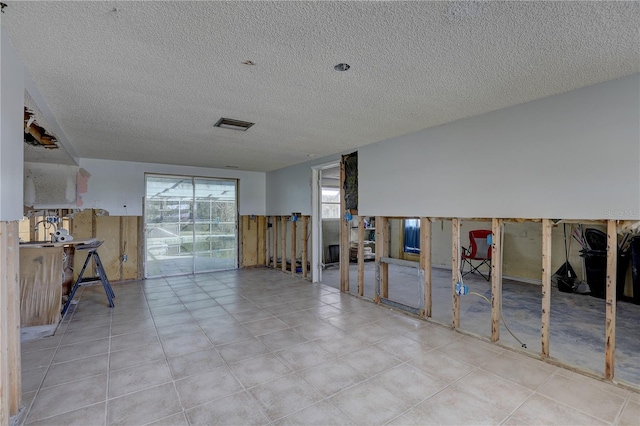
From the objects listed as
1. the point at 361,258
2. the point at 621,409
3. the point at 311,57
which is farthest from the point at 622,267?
the point at 311,57

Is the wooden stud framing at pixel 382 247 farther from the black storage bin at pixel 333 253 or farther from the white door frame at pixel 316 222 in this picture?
the black storage bin at pixel 333 253

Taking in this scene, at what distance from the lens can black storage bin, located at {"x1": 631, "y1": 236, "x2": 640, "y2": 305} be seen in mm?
4457

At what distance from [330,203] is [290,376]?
6.37 m

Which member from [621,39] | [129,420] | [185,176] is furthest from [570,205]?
[185,176]

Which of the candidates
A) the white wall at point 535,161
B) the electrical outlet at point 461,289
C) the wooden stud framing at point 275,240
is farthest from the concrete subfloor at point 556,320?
the wooden stud framing at point 275,240

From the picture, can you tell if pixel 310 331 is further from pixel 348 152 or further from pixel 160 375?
pixel 348 152

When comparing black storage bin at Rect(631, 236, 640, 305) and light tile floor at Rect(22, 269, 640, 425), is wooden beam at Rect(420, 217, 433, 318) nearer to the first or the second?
light tile floor at Rect(22, 269, 640, 425)

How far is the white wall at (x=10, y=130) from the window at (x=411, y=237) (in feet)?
25.6

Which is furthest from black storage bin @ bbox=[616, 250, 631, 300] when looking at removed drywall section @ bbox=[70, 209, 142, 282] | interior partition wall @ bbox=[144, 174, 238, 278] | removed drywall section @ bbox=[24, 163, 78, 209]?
removed drywall section @ bbox=[24, 163, 78, 209]

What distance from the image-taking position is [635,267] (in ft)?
14.7

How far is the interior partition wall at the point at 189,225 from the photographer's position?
6.56 m

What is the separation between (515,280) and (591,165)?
174 inches

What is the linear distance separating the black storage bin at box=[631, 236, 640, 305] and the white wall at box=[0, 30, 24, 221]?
699 centimetres

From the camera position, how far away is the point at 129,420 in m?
2.00
